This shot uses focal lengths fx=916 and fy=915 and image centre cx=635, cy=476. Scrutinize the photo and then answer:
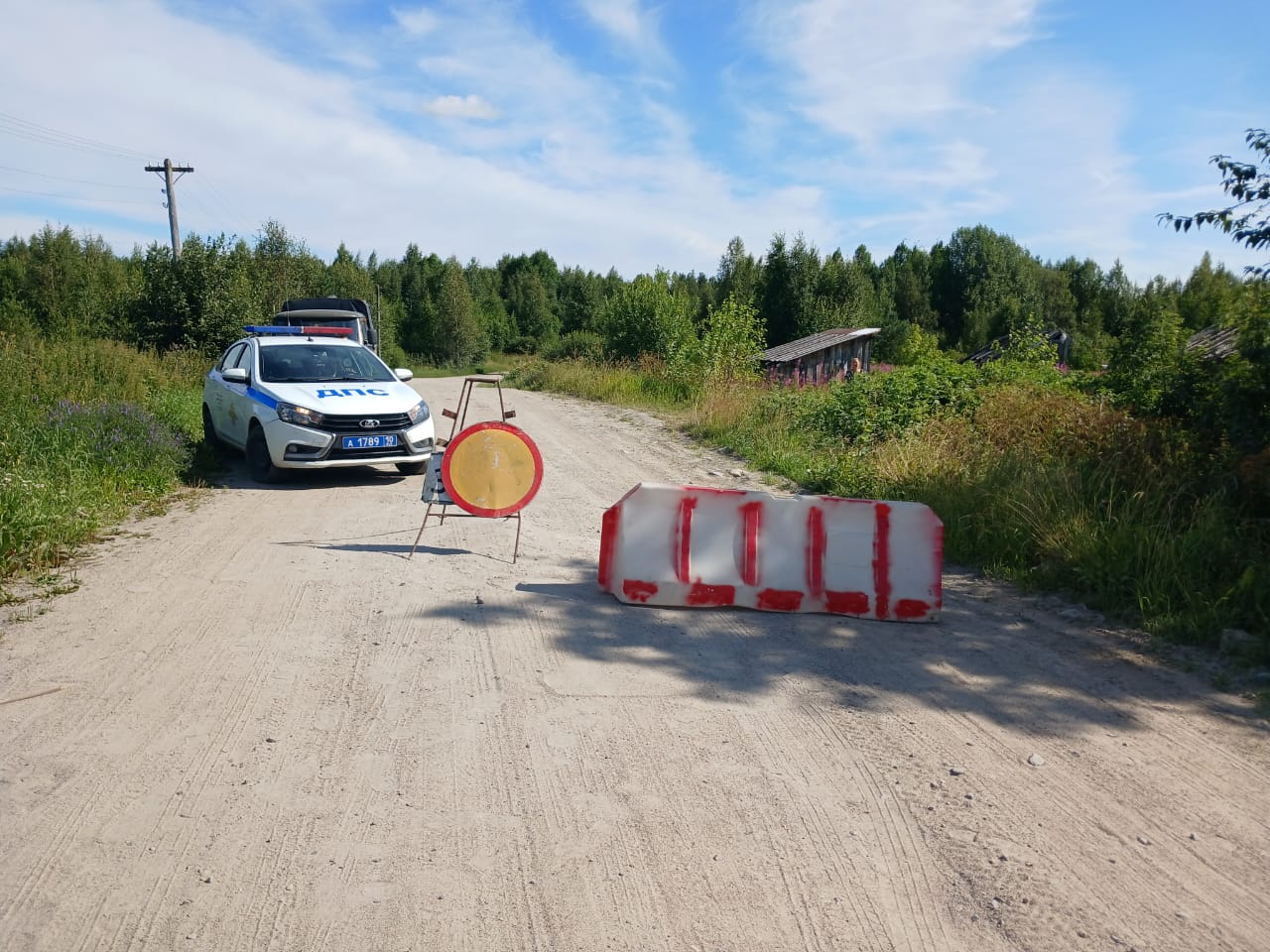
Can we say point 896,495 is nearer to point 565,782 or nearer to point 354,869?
point 565,782

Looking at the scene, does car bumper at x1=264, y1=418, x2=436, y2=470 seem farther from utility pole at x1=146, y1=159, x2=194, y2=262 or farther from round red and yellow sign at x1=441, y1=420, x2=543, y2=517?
utility pole at x1=146, y1=159, x2=194, y2=262

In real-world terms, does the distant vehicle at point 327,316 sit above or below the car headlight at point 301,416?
above

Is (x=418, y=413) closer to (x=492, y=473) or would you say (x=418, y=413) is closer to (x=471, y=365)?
(x=492, y=473)

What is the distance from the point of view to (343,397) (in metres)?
10.6

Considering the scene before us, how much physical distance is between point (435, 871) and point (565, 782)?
76 centimetres

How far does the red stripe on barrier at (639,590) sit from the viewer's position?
611cm

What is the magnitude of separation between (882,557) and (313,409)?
22.3 ft

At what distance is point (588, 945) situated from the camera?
2.79 meters

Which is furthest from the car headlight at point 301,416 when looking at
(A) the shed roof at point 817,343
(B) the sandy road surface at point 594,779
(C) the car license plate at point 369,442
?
(A) the shed roof at point 817,343

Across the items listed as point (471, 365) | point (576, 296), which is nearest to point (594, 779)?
point (471, 365)

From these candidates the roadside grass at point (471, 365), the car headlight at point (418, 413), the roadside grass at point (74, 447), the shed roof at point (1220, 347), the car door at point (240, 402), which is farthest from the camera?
the roadside grass at point (471, 365)

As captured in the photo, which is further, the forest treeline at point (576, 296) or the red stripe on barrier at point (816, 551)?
the forest treeline at point (576, 296)

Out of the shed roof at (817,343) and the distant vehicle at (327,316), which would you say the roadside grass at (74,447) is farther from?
the shed roof at (817,343)

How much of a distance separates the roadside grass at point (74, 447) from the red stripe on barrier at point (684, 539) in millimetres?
4395
